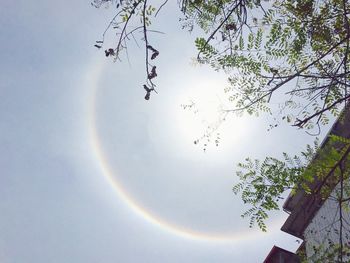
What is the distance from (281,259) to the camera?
530 inches

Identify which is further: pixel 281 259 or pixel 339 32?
pixel 281 259

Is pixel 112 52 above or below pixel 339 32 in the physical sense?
below

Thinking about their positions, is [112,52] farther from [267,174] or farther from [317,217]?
[317,217]

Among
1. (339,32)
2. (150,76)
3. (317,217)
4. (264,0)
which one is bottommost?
(150,76)

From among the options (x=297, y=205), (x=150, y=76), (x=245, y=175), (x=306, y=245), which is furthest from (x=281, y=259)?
(x=150, y=76)

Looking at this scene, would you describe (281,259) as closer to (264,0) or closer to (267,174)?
(267,174)

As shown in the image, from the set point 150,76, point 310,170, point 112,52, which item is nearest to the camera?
point 150,76

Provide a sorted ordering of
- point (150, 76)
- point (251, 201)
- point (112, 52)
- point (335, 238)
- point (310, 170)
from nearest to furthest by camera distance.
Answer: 1. point (150, 76)
2. point (112, 52)
3. point (310, 170)
4. point (251, 201)
5. point (335, 238)

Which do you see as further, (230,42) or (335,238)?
(335,238)

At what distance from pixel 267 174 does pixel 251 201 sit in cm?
51

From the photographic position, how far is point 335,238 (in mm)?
11281

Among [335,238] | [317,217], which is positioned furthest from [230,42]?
[317,217]

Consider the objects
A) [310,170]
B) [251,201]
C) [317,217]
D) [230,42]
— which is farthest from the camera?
[317,217]

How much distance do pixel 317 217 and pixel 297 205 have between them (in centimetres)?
85
